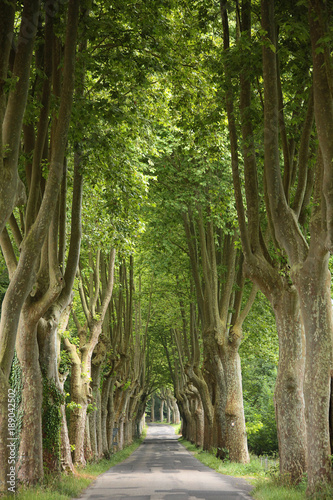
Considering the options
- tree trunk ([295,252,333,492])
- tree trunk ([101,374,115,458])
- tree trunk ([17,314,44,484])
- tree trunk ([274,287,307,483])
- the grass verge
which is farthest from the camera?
tree trunk ([101,374,115,458])

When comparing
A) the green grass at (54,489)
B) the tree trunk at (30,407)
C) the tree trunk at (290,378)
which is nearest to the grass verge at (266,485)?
the tree trunk at (290,378)

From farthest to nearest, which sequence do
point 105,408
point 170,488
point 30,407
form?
point 105,408 → point 170,488 → point 30,407

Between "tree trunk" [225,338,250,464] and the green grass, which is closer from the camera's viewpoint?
the green grass

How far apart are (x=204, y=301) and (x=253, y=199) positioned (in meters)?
9.61

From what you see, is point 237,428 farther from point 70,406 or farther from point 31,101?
point 31,101

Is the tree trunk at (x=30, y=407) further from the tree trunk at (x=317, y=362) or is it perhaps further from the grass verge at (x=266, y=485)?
the tree trunk at (x=317, y=362)

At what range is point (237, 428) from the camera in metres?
17.6

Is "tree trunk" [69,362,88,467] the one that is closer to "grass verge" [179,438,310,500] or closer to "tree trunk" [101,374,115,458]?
"grass verge" [179,438,310,500]

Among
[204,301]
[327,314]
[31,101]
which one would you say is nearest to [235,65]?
[31,101]

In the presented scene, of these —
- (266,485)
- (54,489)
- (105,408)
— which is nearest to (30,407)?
(54,489)

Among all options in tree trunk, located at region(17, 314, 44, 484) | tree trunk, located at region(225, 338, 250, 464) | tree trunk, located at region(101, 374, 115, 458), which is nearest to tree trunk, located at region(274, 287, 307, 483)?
tree trunk, located at region(17, 314, 44, 484)

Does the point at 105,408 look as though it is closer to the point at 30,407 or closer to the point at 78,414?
the point at 78,414

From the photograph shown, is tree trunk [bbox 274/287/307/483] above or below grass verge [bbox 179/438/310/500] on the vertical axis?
above

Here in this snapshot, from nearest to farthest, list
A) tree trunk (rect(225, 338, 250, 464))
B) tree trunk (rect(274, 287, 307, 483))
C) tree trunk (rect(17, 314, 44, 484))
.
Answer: tree trunk (rect(17, 314, 44, 484)) < tree trunk (rect(274, 287, 307, 483)) < tree trunk (rect(225, 338, 250, 464))
